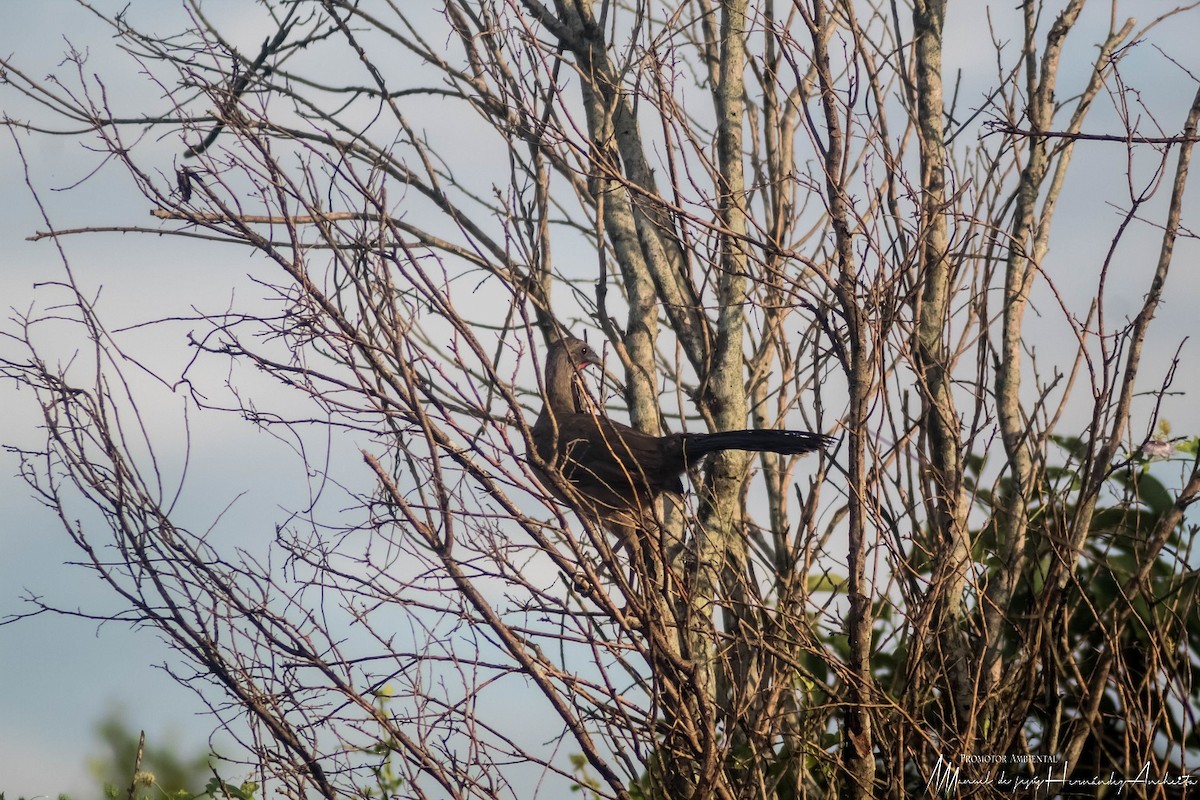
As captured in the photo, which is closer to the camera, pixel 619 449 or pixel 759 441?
pixel 759 441

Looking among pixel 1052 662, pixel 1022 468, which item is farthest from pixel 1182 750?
pixel 1022 468

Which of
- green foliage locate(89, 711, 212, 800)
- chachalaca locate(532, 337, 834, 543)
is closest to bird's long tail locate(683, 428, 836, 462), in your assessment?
chachalaca locate(532, 337, 834, 543)

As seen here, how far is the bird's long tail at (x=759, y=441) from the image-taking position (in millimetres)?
4883

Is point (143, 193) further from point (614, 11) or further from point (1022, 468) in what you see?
Answer: point (1022, 468)

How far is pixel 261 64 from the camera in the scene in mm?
6402

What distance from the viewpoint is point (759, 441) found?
16.3 feet

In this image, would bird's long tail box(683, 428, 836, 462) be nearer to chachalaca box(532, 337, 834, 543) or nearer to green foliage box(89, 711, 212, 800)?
chachalaca box(532, 337, 834, 543)

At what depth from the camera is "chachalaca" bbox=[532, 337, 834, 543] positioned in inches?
179

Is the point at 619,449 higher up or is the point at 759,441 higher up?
the point at 619,449

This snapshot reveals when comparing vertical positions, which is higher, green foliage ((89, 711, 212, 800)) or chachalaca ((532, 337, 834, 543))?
chachalaca ((532, 337, 834, 543))

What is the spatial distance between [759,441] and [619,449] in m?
0.89

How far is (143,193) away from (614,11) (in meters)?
2.82

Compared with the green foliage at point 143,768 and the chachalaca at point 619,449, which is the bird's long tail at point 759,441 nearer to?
the chachalaca at point 619,449

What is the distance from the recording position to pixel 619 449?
5648mm
